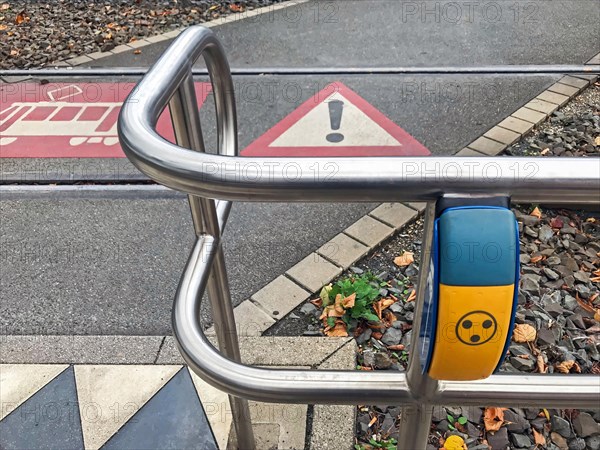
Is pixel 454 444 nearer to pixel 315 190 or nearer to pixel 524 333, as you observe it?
pixel 524 333

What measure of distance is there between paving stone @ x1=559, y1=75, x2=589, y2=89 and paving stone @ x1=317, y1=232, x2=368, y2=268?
2.54 meters

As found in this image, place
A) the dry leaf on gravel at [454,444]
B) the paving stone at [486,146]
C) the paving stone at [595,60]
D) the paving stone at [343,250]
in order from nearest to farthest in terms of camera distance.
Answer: the dry leaf on gravel at [454,444] < the paving stone at [343,250] < the paving stone at [486,146] < the paving stone at [595,60]

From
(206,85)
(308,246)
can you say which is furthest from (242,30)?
(308,246)

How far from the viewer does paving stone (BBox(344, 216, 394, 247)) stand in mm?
2766

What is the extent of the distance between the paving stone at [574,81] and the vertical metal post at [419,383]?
3.91 meters

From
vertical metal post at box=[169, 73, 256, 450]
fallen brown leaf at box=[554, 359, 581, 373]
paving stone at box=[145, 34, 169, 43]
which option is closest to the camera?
vertical metal post at box=[169, 73, 256, 450]

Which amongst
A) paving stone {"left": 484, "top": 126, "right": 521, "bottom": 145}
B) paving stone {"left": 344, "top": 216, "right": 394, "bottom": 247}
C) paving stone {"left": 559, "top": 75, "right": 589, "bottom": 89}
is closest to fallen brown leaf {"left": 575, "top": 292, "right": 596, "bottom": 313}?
paving stone {"left": 344, "top": 216, "right": 394, "bottom": 247}

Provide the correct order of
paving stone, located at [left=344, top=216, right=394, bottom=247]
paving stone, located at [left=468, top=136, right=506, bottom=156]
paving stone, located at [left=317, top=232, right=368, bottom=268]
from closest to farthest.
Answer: paving stone, located at [left=317, top=232, right=368, bottom=268] < paving stone, located at [left=344, top=216, right=394, bottom=247] < paving stone, located at [left=468, top=136, right=506, bottom=156]

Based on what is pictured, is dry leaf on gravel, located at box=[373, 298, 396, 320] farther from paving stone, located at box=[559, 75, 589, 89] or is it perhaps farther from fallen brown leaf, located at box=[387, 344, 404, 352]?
paving stone, located at box=[559, 75, 589, 89]

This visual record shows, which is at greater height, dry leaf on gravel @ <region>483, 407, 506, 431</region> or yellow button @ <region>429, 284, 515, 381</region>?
yellow button @ <region>429, 284, 515, 381</region>

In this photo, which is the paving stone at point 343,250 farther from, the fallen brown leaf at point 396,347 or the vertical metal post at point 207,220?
the vertical metal post at point 207,220

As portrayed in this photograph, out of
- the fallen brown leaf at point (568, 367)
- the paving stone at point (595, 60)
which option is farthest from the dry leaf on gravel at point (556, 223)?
the paving stone at point (595, 60)

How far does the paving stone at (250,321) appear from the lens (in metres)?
2.31

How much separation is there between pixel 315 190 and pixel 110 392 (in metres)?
1.73
